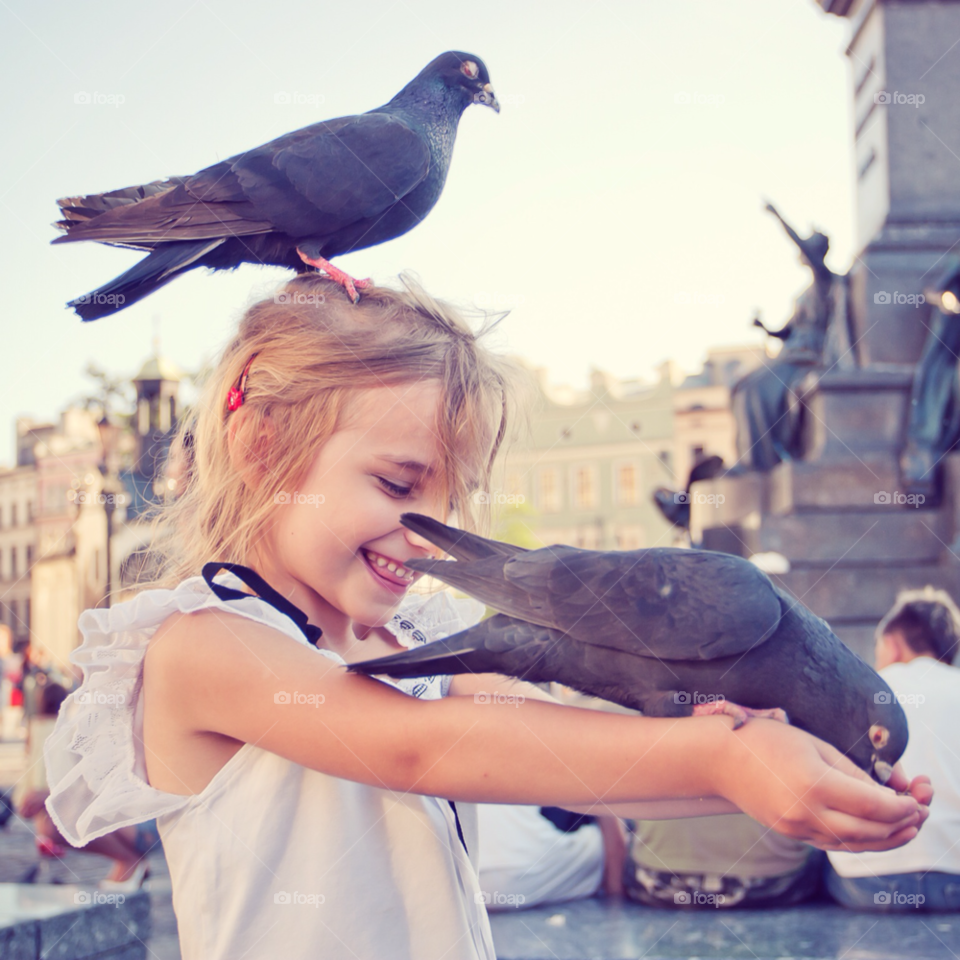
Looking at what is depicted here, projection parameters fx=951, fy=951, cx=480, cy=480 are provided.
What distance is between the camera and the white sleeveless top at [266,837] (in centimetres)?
138

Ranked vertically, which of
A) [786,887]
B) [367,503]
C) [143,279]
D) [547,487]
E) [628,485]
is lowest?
[547,487]

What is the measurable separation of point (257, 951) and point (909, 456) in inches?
269

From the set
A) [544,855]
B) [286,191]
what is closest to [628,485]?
[544,855]

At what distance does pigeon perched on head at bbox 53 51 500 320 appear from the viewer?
1439 millimetres

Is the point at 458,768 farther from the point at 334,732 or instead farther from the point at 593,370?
the point at 593,370

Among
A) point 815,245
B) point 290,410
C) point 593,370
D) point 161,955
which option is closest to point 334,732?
point 290,410

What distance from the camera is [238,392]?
1558mm

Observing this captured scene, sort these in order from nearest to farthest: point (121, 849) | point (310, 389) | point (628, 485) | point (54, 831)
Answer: point (310, 389) → point (121, 849) → point (54, 831) → point (628, 485)

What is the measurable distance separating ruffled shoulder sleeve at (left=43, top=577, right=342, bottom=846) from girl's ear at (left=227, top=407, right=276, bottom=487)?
0.19 meters

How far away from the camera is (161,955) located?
12.2ft

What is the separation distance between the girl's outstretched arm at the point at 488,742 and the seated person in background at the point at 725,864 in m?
2.96

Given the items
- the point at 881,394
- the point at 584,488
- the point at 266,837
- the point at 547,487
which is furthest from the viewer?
→ the point at 547,487

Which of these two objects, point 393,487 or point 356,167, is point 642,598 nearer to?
point 393,487

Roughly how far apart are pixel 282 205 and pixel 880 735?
45.4 inches
